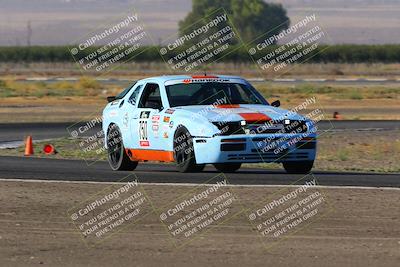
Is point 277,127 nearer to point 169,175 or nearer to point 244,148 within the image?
point 244,148

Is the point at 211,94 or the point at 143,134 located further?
the point at 143,134

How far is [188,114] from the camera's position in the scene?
17922 mm

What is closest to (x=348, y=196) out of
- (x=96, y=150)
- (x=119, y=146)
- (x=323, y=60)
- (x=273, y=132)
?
(x=273, y=132)

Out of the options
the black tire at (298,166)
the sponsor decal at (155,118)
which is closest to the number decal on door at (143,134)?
the sponsor decal at (155,118)

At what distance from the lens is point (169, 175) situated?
18.2 meters

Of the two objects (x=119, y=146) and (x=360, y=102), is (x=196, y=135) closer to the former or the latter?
(x=119, y=146)

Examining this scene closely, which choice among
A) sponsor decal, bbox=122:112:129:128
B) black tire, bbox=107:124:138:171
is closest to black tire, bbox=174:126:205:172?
sponsor decal, bbox=122:112:129:128

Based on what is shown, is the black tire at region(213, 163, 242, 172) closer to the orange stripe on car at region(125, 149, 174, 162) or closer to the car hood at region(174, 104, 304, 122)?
the orange stripe on car at region(125, 149, 174, 162)

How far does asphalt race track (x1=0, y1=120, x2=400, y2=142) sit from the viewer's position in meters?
32.5

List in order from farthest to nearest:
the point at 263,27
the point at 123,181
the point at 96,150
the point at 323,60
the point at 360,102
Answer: the point at 263,27
the point at 323,60
the point at 360,102
the point at 96,150
the point at 123,181

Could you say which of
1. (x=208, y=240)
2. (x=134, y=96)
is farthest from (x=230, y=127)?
(x=208, y=240)

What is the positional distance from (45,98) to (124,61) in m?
62.8

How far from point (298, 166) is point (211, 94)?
173 centimetres

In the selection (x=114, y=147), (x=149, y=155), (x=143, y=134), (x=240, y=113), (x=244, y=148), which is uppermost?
(x=143, y=134)
